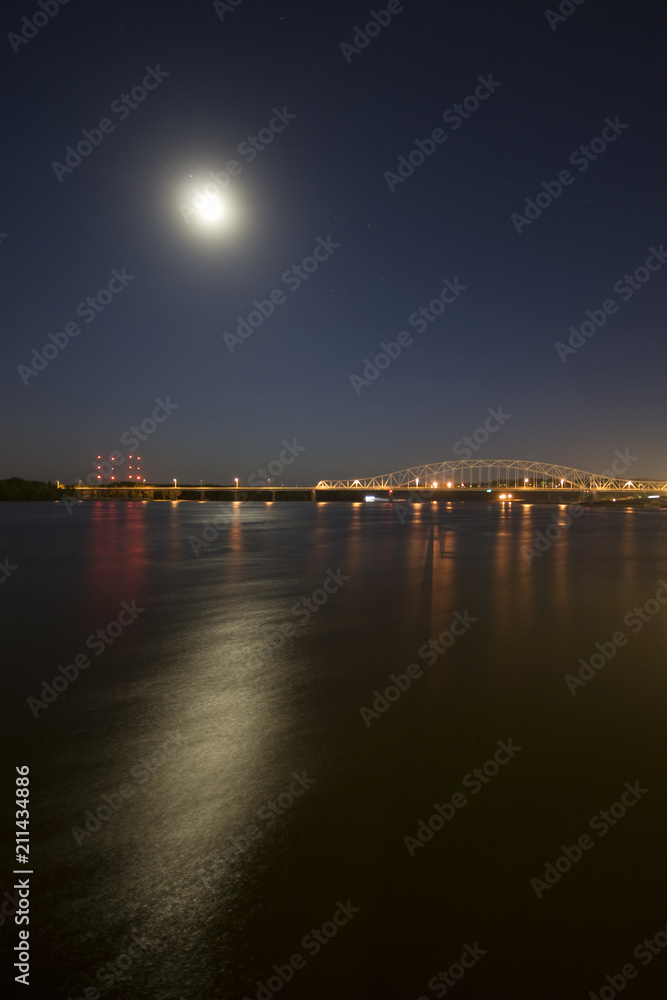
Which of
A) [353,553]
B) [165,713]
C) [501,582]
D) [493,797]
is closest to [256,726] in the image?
[165,713]

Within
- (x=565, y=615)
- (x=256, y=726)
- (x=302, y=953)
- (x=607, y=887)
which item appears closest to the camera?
(x=302, y=953)

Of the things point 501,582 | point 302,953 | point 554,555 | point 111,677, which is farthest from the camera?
point 554,555

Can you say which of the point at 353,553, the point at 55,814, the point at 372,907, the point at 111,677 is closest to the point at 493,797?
the point at 372,907

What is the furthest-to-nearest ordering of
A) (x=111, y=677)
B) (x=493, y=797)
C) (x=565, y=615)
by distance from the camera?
1. (x=565, y=615)
2. (x=111, y=677)
3. (x=493, y=797)

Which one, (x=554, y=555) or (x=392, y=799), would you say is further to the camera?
(x=554, y=555)

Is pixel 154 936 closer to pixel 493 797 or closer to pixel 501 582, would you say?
pixel 493 797

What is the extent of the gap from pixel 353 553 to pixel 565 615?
12.8 m

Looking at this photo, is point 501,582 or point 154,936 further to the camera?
point 501,582

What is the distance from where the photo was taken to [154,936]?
2691mm

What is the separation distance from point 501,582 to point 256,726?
34.4 ft

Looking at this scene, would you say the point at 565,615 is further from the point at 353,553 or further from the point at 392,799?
the point at 353,553

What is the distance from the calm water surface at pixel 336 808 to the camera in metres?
2.63

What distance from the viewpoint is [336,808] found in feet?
12.2

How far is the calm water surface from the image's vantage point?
2627 millimetres
